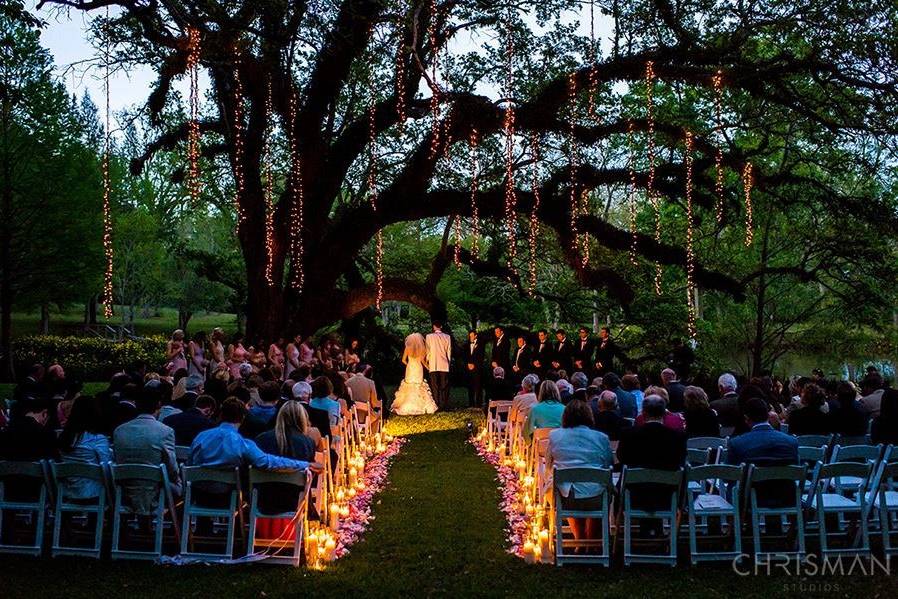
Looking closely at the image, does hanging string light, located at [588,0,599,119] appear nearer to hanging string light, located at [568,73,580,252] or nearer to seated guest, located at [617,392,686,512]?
hanging string light, located at [568,73,580,252]

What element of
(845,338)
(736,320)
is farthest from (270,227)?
(845,338)

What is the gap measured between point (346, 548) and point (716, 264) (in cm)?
1840

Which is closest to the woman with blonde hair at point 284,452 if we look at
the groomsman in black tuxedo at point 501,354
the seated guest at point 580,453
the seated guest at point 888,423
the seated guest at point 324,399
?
the seated guest at point 580,453

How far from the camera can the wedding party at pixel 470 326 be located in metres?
6.51

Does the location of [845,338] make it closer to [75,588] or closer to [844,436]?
[844,436]

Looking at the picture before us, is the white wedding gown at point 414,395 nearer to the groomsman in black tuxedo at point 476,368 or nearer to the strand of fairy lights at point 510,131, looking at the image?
the groomsman in black tuxedo at point 476,368

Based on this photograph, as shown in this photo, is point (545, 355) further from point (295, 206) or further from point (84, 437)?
point (84, 437)

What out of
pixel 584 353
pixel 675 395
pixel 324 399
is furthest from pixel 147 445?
pixel 584 353

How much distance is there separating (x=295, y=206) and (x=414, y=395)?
4.68m

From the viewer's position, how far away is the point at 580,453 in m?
6.93

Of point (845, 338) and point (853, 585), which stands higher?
point (845, 338)

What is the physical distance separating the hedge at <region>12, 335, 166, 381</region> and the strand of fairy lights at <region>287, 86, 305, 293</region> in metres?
10.3

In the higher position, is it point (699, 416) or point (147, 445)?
point (699, 416)

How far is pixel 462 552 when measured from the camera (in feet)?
22.9
